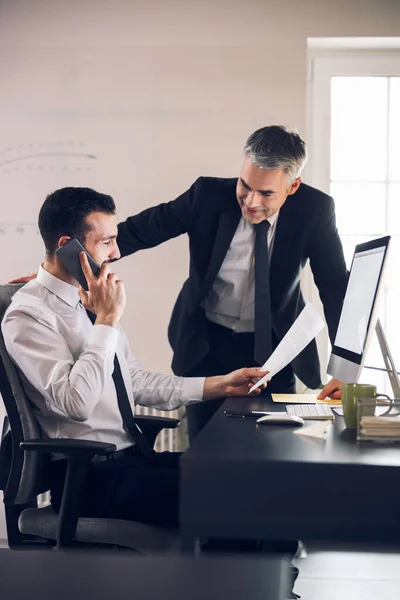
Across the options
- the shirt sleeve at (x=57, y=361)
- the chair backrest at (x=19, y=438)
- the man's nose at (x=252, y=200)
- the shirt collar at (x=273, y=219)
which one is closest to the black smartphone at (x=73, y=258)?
the shirt sleeve at (x=57, y=361)

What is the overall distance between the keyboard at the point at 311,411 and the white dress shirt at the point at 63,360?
1.38ft

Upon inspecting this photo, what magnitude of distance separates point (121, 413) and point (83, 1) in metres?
2.40

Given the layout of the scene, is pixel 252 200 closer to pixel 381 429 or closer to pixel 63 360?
pixel 63 360

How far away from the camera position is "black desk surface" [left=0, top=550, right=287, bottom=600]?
45 centimetres

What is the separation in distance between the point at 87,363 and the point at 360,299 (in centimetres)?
73

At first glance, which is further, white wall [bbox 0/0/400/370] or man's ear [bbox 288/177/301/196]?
white wall [bbox 0/0/400/370]

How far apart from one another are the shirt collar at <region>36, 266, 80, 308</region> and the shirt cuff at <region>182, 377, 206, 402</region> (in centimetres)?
46

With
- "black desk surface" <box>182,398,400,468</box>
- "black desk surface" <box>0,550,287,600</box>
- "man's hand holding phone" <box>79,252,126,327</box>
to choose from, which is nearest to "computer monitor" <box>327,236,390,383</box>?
"black desk surface" <box>182,398,400,468</box>

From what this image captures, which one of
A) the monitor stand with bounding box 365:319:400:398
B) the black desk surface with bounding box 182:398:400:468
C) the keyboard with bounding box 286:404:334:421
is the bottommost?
the keyboard with bounding box 286:404:334:421

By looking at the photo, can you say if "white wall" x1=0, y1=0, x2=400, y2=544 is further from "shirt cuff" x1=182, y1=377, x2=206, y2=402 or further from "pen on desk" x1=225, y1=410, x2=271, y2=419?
"pen on desk" x1=225, y1=410, x2=271, y2=419

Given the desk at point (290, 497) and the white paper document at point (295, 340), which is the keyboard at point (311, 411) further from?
the desk at point (290, 497)

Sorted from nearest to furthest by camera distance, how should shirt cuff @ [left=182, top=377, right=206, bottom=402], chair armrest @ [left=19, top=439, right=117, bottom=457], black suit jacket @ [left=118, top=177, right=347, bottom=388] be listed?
chair armrest @ [left=19, top=439, right=117, bottom=457] < shirt cuff @ [left=182, top=377, right=206, bottom=402] < black suit jacket @ [left=118, top=177, right=347, bottom=388]

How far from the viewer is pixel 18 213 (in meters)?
3.47

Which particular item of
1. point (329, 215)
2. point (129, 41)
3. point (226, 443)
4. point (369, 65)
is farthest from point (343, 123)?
point (226, 443)
